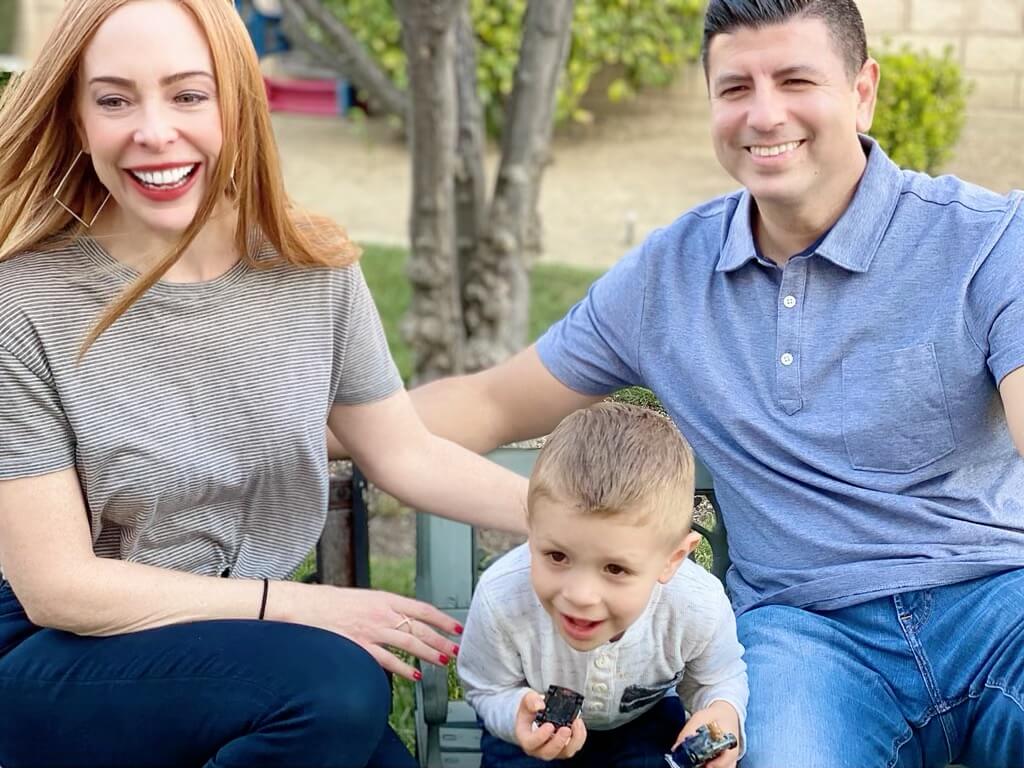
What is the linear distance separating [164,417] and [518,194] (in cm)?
277

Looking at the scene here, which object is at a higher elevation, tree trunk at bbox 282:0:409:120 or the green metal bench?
tree trunk at bbox 282:0:409:120

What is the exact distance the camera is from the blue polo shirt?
2.46 metres

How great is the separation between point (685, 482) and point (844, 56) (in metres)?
0.94

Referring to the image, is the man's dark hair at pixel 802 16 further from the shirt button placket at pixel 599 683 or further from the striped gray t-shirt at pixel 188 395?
the shirt button placket at pixel 599 683

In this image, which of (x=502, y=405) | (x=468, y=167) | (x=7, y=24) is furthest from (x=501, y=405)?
(x=7, y=24)

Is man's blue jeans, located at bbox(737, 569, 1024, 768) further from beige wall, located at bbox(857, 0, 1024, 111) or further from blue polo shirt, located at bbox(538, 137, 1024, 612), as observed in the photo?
beige wall, located at bbox(857, 0, 1024, 111)

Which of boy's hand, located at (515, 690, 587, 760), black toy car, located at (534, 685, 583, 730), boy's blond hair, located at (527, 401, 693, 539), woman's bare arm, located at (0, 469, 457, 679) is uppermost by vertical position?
boy's blond hair, located at (527, 401, 693, 539)

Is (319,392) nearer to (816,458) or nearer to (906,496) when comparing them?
(816,458)

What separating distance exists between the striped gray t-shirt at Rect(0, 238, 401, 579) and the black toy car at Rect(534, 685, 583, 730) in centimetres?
66

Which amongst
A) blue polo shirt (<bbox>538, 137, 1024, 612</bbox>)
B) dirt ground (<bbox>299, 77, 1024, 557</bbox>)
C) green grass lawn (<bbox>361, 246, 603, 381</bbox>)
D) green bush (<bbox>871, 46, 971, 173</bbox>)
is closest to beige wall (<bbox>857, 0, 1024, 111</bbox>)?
dirt ground (<bbox>299, 77, 1024, 557</bbox>)

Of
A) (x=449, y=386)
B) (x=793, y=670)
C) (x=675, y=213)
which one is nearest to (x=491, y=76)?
(x=675, y=213)

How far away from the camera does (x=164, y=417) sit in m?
2.35

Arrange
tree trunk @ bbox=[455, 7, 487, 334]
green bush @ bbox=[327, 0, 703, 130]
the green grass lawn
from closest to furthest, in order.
Result: 1. tree trunk @ bbox=[455, 7, 487, 334]
2. the green grass lawn
3. green bush @ bbox=[327, 0, 703, 130]

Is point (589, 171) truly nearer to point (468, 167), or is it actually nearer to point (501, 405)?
point (468, 167)
